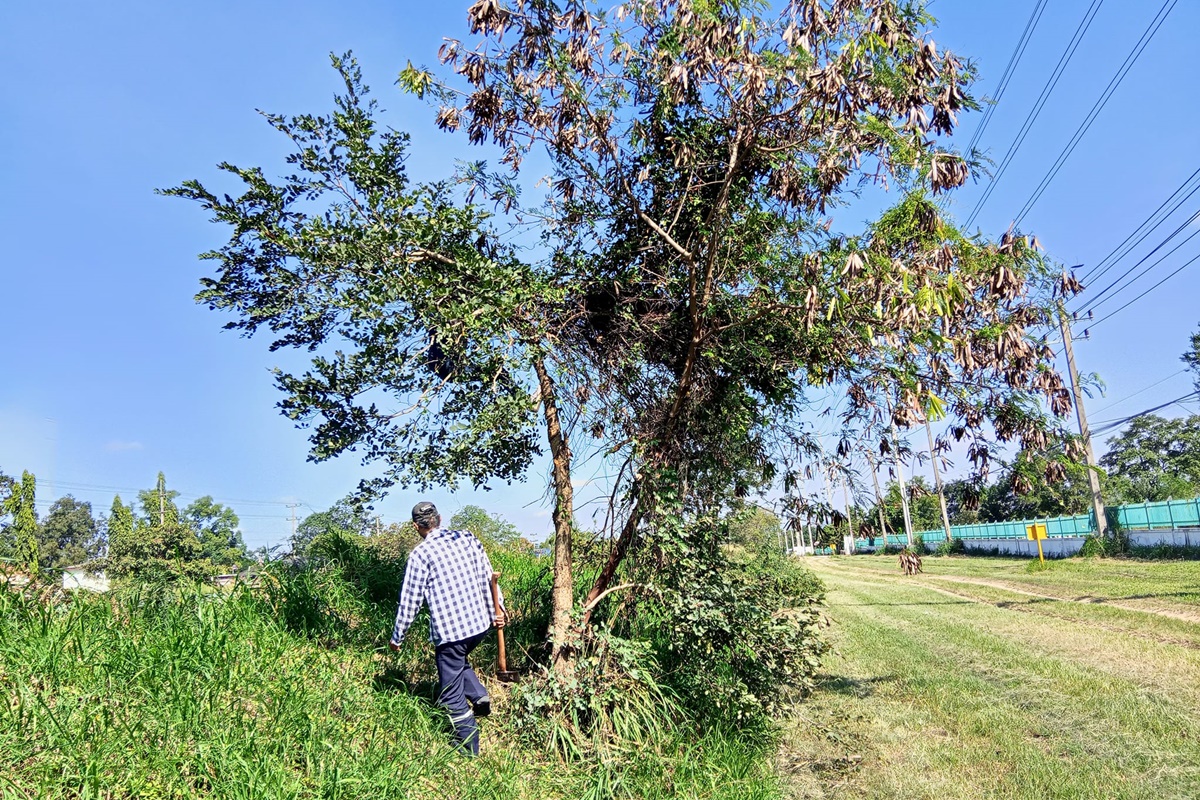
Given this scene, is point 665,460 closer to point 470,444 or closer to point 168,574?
point 470,444

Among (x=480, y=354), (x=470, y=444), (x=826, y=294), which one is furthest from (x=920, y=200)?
(x=470, y=444)

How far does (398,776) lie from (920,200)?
4830 millimetres

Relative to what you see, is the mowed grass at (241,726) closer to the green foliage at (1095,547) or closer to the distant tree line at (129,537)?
the distant tree line at (129,537)

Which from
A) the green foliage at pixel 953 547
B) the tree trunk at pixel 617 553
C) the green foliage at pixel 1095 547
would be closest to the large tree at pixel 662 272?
the tree trunk at pixel 617 553

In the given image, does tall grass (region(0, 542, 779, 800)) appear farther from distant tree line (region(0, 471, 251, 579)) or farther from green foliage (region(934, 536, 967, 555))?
green foliage (region(934, 536, 967, 555))

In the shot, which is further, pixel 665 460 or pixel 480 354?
pixel 665 460

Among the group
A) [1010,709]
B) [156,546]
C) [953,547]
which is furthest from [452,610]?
[953,547]

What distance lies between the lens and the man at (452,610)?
5.30 meters

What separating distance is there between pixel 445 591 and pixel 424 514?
634 millimetres

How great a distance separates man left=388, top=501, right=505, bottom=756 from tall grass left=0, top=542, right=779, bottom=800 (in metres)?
0.22

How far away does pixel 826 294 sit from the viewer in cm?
513

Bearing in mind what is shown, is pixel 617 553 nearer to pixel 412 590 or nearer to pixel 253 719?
pixel 412 590

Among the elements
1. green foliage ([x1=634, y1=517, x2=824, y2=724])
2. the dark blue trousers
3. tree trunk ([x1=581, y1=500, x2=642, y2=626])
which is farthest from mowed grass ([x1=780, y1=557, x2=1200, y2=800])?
the dark blue trousers

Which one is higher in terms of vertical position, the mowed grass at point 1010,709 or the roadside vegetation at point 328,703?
the roadside vegetation at point 328,703
